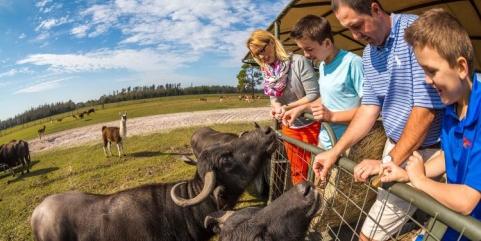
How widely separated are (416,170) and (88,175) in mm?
15706

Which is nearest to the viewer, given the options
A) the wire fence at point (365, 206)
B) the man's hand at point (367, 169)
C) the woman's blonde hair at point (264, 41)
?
the wire fence at point (365, 206)

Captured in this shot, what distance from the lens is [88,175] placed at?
15.6 m

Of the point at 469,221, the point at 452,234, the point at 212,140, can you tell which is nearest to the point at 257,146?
the point at 452,234

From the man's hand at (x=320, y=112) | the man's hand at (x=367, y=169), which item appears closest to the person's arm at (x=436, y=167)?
the man's hand at (x=367, y=169)

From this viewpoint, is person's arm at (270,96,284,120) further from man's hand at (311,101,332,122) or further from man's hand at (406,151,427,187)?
A: man's hand at (406,151,427,187)

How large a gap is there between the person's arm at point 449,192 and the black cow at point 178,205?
2996 millimetres

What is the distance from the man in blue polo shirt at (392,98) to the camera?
255cm

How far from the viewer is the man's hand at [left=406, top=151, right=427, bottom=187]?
193 cm

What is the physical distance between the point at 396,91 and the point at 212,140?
6.76 meters

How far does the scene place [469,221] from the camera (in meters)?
1.49

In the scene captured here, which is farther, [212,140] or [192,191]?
[212,140]

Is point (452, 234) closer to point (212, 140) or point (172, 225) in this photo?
point (172, 225)

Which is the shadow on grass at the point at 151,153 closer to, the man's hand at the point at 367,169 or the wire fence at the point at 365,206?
the wire fence at the point at 365,206

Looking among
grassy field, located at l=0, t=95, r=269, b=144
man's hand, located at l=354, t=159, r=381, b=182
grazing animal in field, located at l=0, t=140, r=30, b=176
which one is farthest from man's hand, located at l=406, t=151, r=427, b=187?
grassy field, located at l=0, t=95, r=269, b=144
